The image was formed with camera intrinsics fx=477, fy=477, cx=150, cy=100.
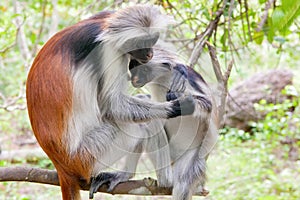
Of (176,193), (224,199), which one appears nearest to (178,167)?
(176,193)

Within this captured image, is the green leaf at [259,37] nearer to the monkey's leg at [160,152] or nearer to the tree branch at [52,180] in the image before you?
the monkey's leg at [160,152]

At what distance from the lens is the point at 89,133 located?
3.81 m

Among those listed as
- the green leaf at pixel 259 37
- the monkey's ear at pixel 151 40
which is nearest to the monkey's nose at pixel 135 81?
the monkey's ear at pixel 151 40

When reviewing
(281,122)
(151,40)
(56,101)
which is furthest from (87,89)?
(281,122)

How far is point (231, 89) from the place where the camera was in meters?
10.8

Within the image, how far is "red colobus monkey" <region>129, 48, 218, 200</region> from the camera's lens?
12.2 feet

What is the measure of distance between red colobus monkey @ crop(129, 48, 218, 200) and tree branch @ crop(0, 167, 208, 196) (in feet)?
0.48

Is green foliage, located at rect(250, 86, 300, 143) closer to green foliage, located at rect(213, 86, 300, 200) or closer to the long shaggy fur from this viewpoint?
green foliage, located at rect(213, 86, 300, 200)

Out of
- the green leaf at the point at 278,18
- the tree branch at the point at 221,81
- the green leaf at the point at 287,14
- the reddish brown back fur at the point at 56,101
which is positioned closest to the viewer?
the green leaf at the point at 287,14

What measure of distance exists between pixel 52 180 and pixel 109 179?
470mm

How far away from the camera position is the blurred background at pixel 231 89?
16.5 ft

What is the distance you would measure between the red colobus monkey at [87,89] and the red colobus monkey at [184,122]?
0.47ft

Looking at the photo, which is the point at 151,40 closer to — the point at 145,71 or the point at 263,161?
the point at 145,71

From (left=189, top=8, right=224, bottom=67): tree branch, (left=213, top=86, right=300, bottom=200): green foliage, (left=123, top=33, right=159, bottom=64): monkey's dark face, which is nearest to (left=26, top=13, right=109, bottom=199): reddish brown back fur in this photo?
(left=123, top=33, right=159, bottom=64): monkey's dark face
